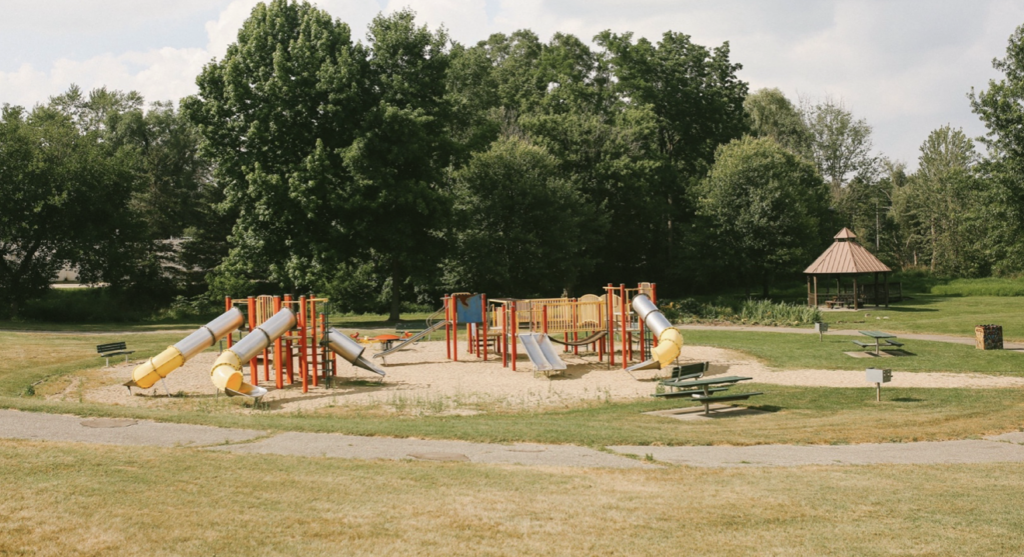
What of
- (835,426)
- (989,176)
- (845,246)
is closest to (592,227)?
(845,246)

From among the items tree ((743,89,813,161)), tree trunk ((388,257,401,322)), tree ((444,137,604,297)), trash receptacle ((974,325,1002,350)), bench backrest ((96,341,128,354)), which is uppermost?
tree ((743,89,813,161))

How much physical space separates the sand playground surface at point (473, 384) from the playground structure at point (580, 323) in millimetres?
602

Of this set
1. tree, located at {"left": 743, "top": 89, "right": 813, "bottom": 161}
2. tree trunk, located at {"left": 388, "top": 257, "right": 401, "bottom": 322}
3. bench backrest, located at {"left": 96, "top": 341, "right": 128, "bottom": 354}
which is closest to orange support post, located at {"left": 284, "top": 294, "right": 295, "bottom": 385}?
bench backrest, located at {"left": 96, "top": 341, "right": 128, "bottom": 354}

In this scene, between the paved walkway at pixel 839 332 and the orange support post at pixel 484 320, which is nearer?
the orange support post at pixel 484 320

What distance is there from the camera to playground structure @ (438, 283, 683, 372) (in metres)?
22.7

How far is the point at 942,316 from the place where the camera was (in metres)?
40.0

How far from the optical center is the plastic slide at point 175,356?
19844 millimetres

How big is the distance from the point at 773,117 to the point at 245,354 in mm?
63260

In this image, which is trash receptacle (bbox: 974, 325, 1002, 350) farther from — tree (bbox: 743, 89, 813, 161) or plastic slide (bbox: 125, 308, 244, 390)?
tree (bbox: 743, 89, 813, 161)

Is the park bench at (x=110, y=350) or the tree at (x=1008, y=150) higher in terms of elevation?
the tree at (x=1008, y=150)

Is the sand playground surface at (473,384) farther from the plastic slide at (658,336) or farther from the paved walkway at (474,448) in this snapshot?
the paved walkway at (474,448)

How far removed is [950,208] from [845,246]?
23.8 m

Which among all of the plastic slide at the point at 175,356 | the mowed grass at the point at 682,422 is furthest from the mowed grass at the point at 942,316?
the plastic slide at the point at 175,356

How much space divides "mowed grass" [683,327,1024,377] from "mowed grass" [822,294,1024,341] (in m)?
5.18
